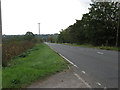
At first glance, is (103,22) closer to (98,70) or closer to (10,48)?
(10,48)

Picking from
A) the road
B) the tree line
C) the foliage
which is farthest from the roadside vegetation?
the tree line

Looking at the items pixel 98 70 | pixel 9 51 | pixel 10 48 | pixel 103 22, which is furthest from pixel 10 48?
pixel 103 22

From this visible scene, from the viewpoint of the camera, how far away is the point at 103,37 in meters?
37.2

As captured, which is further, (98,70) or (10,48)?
(10,48)

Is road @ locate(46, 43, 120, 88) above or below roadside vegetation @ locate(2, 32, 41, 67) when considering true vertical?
below

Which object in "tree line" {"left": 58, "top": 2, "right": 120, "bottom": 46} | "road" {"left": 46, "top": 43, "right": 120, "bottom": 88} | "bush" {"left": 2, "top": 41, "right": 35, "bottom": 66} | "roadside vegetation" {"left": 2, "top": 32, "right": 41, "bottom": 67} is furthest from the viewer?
"tree line" {"left": 58, "top": 2, "right": 120, "bottom": 46}

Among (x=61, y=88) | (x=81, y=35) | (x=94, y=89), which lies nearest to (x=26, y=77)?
(x=61, y=88)

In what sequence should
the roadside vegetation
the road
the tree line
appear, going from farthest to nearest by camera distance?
the tree line < the roadside vegetation < the road

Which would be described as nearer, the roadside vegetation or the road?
the road

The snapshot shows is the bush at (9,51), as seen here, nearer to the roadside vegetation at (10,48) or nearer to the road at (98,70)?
the roadside vegetation at (10,48)

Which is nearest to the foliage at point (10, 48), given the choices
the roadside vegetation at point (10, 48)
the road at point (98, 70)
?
the roadside vegetation at point (10, 48)

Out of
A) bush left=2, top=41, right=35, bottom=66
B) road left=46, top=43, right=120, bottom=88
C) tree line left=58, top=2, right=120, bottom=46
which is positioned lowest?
road left=46, top=43, right=120, bottom=88

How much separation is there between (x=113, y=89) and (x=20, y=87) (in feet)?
10.5

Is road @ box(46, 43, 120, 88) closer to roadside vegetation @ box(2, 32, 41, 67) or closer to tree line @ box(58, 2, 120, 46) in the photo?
roadside vegetation @ box(2, 32, 41, 67)
